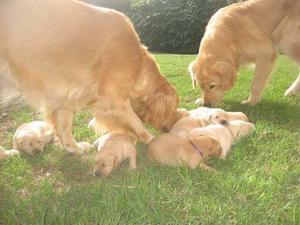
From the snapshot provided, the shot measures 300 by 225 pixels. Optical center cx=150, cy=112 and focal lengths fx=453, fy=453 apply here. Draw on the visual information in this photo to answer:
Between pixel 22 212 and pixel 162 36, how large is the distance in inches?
492

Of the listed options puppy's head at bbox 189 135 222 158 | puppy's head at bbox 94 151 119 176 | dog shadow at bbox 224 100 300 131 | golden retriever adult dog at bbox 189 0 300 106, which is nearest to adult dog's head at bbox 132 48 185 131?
puppy's head at bbox 189 135 222 158

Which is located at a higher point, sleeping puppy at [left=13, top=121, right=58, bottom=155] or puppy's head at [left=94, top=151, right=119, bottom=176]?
puppy's head at [left=94, top=151, right=119, bottom=176]

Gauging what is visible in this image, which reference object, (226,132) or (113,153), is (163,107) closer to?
(226,132)

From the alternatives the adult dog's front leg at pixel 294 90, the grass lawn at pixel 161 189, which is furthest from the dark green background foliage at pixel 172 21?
the grass lawn at pixel 161 189

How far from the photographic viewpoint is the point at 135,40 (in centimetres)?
452

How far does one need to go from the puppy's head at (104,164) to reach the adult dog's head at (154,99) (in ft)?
3.11

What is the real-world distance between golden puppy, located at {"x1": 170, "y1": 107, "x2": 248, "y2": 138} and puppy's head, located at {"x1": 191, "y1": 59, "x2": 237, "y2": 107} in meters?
0.98

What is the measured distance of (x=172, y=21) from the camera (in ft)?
48.9

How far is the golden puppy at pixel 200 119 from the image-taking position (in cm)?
477

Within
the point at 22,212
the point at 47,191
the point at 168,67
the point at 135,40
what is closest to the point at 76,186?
the point at 47,191

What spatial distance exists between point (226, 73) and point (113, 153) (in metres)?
2.75

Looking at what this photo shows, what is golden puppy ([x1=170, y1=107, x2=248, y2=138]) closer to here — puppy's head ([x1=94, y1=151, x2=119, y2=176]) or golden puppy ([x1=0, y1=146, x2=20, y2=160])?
puppy's head ([x1=94, y1=151, x2=119, y2=176])

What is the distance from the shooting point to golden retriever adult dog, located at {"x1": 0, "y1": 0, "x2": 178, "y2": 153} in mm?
4086

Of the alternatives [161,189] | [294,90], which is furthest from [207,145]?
[294,90]
